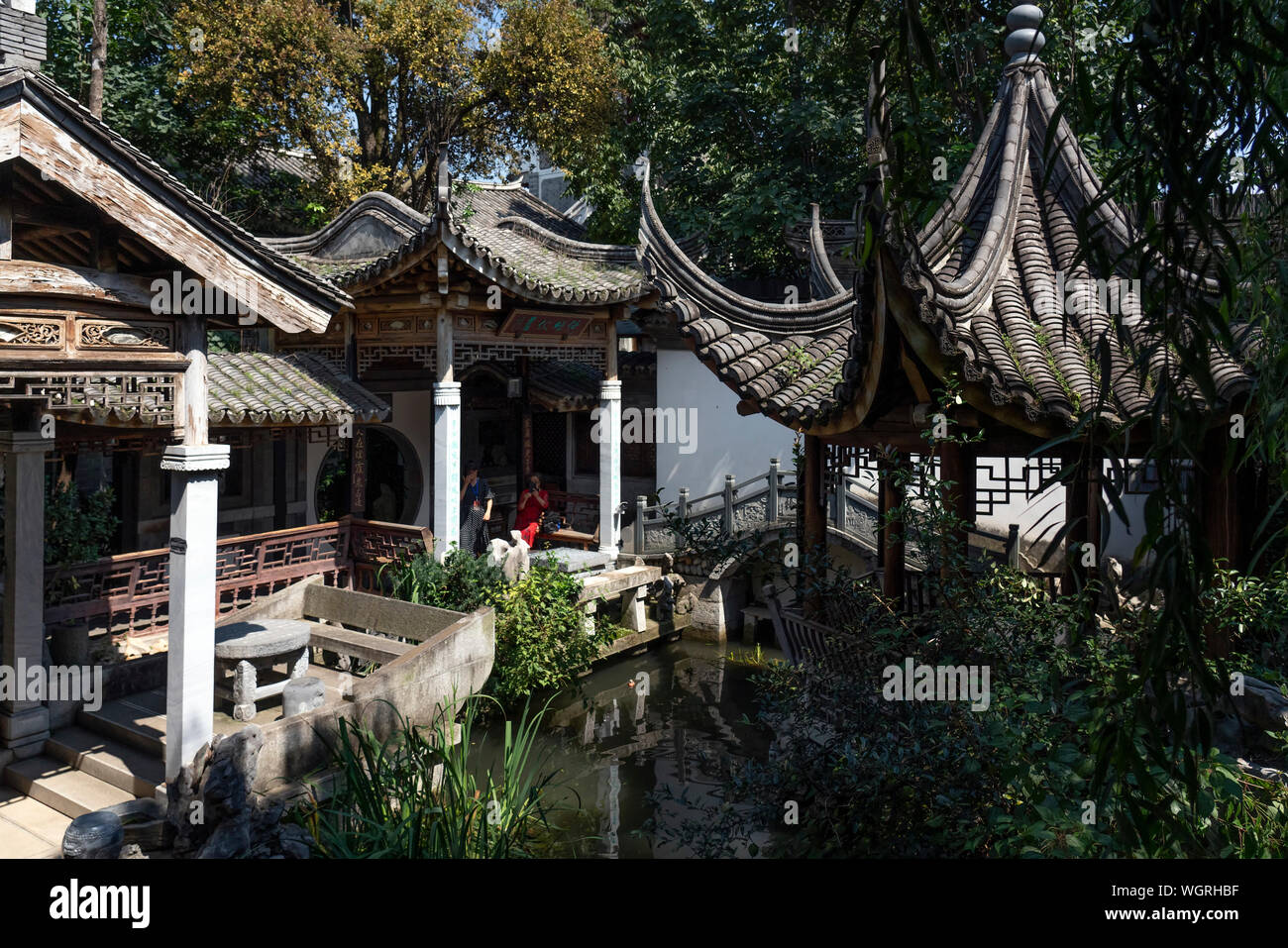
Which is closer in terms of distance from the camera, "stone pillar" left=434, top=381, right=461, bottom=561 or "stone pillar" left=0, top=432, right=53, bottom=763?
"stone pillar" left=0, top=432, right=53, bottom=763

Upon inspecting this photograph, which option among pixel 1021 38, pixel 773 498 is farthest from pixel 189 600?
pixel 773 498

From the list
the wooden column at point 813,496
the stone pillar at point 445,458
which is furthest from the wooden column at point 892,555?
the stone pillar at point 445,458

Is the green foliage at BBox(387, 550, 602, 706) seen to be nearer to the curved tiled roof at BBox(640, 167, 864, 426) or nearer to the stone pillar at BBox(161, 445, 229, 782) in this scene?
the stone pillar at BBox(161, 445, 229, 782)

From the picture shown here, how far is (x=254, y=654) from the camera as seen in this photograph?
270 inches

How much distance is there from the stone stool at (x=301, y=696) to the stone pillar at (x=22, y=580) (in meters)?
1.64

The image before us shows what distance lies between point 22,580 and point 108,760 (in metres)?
1.29

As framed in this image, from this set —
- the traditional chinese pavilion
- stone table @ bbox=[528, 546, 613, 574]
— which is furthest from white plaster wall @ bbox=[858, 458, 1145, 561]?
the traditional chinese pavilion

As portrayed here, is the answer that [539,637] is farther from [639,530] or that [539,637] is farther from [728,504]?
[728,504]

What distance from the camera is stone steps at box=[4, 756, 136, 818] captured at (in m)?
5.63

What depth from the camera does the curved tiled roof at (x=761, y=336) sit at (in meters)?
5.57

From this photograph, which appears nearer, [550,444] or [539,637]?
[539,637]

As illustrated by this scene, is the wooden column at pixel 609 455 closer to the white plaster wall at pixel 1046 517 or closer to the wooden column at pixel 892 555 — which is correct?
the white plaster wall at pixel 1046 517

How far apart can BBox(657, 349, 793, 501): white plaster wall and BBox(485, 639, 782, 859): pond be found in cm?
339

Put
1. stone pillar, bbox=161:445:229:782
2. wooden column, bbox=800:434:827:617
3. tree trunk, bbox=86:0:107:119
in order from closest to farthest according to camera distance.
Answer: stone pillar, bbox=161:445:229:782 < wooden column, bbox=800:434:827:617 < tree trunk, bbox=86:0:107:119
